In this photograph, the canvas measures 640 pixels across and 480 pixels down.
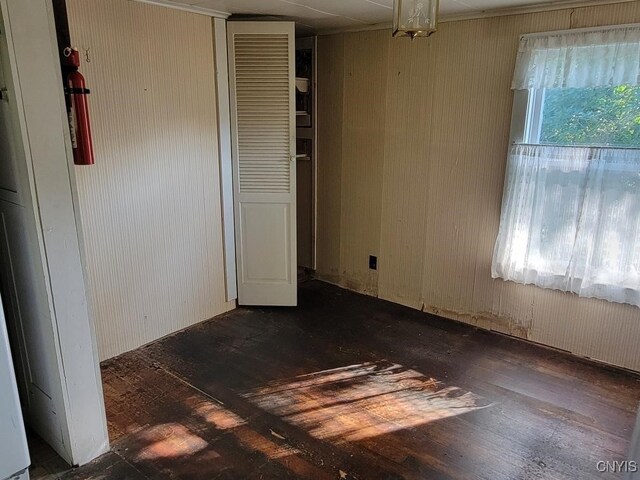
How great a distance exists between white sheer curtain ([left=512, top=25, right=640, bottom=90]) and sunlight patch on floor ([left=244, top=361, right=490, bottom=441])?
179cm

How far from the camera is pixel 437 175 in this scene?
3350mm

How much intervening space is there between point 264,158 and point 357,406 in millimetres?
1821

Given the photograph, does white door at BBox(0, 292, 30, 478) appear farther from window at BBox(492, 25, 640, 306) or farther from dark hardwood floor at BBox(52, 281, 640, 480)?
window at BBox(492, 25, 640, 306)

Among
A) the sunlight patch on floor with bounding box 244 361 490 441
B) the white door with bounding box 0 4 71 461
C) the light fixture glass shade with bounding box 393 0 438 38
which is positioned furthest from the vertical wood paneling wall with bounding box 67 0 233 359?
the light fixture glass shade with bounding box 393 0 438 38

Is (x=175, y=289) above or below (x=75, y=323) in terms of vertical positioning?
below

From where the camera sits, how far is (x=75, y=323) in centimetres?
191

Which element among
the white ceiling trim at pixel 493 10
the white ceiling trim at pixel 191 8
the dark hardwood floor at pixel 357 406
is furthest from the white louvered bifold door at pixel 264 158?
the dark hardwood floor at pixel 357 406

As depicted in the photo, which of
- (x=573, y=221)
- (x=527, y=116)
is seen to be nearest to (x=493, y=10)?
(x=527, y=116)

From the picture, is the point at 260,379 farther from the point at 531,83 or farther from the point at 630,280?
the point at 531,83

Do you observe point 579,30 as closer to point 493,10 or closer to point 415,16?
point 493,10

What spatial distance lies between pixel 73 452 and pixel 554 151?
2862mm

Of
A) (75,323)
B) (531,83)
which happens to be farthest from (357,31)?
(75,323)

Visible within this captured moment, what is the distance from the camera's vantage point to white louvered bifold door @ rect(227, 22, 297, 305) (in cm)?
322

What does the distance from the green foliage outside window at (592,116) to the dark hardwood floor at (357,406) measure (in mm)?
1306
